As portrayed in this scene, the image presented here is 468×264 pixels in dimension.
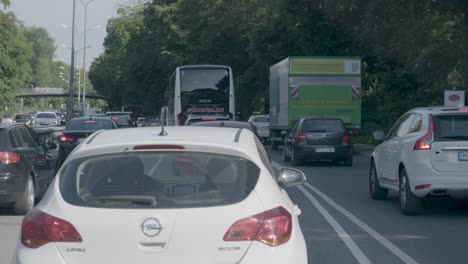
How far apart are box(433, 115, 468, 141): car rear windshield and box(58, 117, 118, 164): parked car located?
40.3ft

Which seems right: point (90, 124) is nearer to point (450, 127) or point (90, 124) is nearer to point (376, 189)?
point (376, 189)

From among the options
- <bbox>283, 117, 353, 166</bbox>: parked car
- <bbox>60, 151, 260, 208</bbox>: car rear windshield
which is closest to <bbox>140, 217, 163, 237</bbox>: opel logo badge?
<bbox>60, 151, 260, 208</bbox>: car rear windshield

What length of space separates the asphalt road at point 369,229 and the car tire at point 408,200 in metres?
0.12

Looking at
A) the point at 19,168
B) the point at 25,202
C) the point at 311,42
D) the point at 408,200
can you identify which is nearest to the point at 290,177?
the point at 408,200

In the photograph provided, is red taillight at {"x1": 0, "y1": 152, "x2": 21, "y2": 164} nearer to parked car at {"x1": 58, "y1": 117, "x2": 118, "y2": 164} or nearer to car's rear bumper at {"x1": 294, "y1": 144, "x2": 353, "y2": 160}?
parked car at {"x1": 58, "y1": 117, "x2": 118, "y2": 164}

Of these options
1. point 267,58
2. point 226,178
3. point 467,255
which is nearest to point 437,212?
point 467,255

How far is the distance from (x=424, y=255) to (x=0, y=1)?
6618 centimetres

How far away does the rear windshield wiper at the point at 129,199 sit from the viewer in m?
5.69

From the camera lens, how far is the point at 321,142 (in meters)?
27.0

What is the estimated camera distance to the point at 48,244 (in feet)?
18.6

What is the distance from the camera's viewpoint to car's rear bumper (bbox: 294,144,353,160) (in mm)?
26891

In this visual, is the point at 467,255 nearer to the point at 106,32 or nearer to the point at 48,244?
the point at 48,244

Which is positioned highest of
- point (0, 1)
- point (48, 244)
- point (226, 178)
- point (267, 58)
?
point (0, 1)

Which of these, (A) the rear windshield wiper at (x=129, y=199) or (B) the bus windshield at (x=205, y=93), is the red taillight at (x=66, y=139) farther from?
(A) the rear windshield wiper at (x=129, y=199)
